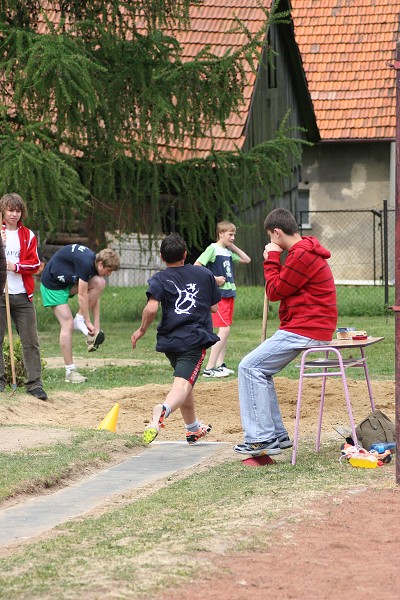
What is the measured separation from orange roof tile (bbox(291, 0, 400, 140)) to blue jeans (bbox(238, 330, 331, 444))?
2629cm

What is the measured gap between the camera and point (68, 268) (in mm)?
13867

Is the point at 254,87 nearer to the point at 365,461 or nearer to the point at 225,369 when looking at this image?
the point at 225,369

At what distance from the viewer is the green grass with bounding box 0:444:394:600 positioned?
5129 mm

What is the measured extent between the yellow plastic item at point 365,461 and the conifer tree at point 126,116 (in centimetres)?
1163

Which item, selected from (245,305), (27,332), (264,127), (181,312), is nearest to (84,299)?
(27,332)

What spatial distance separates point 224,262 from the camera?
577 inches

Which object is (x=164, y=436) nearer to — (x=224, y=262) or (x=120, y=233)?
(x=224, y=262)

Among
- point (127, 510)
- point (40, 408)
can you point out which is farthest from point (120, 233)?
point (127, 510)

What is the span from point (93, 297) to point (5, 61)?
7241 millimetres

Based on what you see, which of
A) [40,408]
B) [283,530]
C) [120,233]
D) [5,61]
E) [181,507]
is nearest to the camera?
[283,530]

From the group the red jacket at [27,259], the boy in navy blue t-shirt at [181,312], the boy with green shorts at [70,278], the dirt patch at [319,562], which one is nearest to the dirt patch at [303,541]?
the dirt patch at [319,562]

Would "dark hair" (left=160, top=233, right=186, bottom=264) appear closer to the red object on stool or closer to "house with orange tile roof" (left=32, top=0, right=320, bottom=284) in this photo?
the red object on stool

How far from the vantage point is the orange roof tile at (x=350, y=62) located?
34.6 meters

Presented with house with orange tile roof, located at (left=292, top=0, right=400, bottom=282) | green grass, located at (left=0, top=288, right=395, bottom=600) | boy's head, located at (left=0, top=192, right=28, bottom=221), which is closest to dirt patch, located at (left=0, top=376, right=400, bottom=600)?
green grass, located at (left=0, top=288, right=395, bottom=600)
